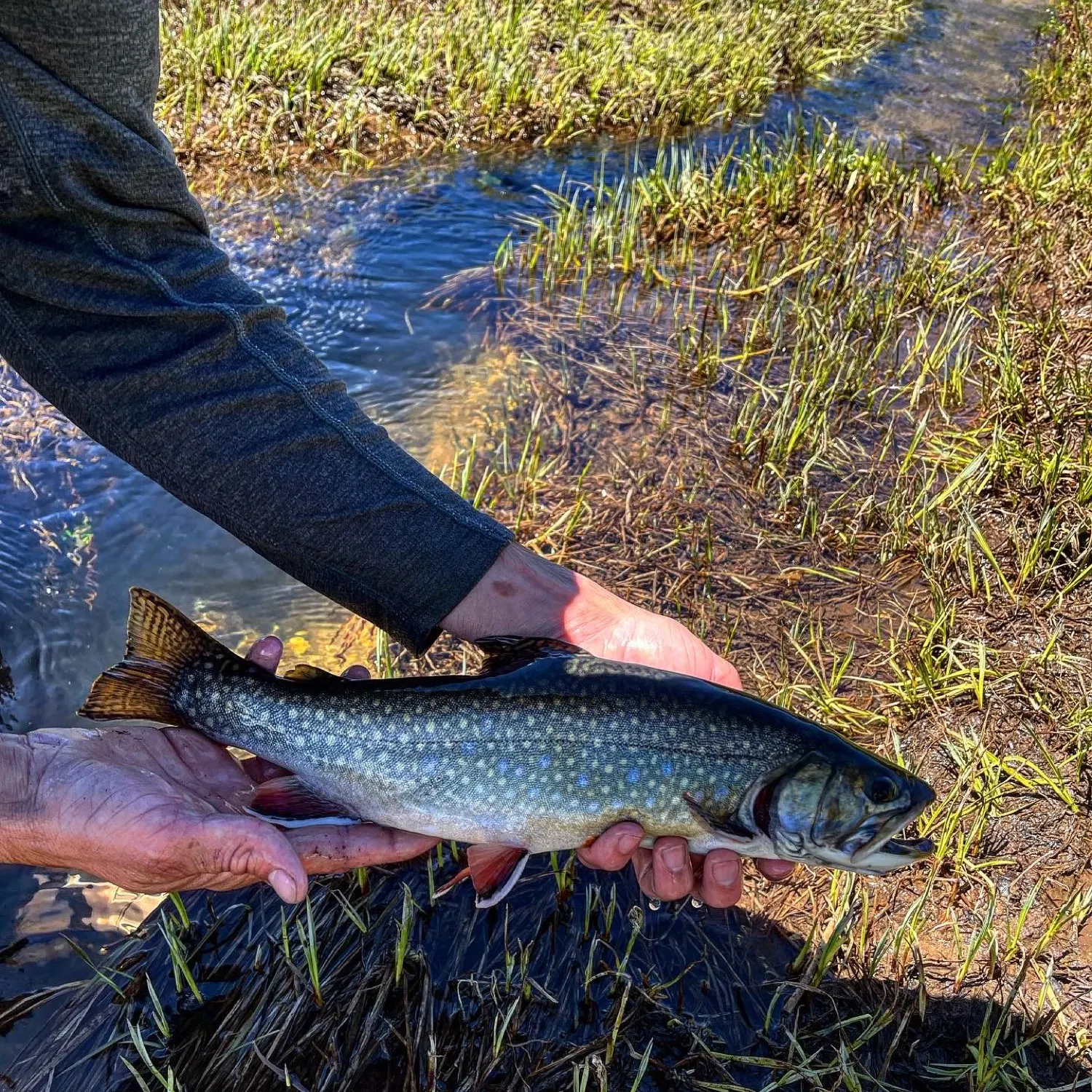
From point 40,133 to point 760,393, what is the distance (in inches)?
171

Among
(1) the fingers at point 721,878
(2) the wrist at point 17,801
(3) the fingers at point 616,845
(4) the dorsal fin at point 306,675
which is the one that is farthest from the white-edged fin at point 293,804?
(1) the fingers at point 721,878

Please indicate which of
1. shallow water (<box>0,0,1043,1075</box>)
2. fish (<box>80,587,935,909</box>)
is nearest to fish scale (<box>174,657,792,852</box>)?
fish (<box>80,587,935,909</box>)

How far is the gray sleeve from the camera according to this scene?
256 cm

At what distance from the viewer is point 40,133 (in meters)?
2.54

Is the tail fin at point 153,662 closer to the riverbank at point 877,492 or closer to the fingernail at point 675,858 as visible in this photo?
the fingernail at point 675,858

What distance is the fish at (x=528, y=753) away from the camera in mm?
2684

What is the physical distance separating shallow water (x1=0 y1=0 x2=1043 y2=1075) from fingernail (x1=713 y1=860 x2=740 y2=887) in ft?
6.76

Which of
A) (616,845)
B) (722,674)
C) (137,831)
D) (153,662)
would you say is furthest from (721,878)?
(153,662)

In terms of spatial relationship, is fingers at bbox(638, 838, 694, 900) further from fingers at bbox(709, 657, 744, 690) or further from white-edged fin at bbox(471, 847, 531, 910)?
fingers at bbox(709, 657, 744, 690)

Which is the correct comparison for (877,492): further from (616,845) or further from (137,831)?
(137,831)

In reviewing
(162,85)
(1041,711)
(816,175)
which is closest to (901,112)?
(816,175)

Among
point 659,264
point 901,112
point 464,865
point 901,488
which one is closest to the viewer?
point 464,865

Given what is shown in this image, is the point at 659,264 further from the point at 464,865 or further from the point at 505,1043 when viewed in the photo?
the point at 505,1043

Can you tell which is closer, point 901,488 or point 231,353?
point 231,353
